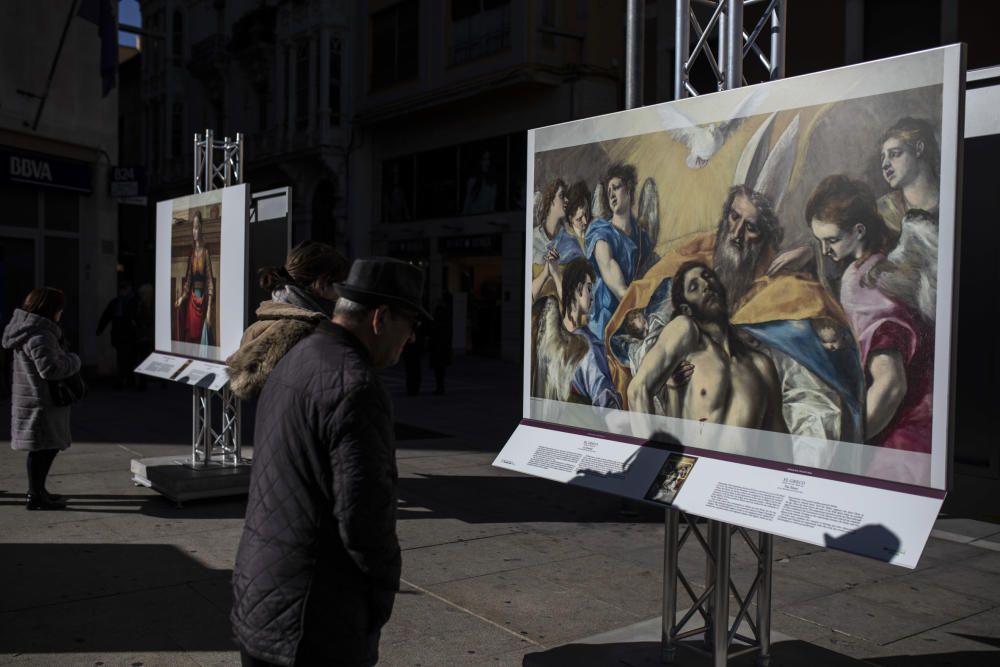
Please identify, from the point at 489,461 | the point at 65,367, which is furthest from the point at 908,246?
the point at 489,461

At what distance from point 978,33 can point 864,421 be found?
13176 millimetres

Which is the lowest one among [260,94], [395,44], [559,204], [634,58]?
[559,204]

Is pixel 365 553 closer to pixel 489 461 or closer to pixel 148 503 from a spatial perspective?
pixel 148 503

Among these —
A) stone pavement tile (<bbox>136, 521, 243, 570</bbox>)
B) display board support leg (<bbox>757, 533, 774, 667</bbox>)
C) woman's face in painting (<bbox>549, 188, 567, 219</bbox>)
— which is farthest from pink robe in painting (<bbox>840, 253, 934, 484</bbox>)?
stone pavement tile (<bbox>136, 521, 243, 570</bbox>)

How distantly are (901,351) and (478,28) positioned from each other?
2154cm

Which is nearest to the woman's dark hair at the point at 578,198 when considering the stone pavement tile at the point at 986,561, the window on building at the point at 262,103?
the stone pavement tile at the point at 986,561

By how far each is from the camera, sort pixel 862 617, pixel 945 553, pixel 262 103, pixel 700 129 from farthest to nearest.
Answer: pixel 262 103 < pixel 945 553 < pixel 862 617 < pixel 700 129

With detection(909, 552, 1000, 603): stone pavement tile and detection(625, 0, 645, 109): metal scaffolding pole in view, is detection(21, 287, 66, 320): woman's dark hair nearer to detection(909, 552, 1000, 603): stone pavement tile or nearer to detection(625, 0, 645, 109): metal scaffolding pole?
detection(625, 0, 645, 109): metal scaffolding pole

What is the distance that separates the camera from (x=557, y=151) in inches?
179

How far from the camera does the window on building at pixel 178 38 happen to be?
36.2 meters

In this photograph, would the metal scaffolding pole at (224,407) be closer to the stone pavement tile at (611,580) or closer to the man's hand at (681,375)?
the stone pavement tile at (611,580)

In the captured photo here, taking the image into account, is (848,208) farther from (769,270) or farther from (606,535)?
(606,535)

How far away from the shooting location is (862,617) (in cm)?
515

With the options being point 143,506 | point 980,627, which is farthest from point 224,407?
point 980,627
